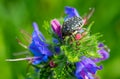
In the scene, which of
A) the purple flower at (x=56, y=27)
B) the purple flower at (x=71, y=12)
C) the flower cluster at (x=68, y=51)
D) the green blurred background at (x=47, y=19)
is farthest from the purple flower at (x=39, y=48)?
the green blurred background at (x=47, y=19)

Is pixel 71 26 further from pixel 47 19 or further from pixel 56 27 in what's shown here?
pixel 47 19

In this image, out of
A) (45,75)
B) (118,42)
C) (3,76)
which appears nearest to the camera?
(45,75)

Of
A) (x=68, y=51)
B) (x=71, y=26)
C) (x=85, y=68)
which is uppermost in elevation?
(x=71, y=26)

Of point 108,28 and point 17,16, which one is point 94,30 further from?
point 17,16

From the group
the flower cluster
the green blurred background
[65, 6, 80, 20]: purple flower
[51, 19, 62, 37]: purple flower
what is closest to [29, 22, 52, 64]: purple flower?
the flower cluster

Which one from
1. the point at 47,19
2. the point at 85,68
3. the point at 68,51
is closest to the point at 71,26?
the point at 68,51

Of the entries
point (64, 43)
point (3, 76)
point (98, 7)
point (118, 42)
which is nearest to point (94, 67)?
point (64, 43)

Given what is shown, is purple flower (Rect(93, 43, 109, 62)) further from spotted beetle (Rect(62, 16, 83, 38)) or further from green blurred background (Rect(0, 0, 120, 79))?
green blurred background (Rect(0, 0, 120, 79))

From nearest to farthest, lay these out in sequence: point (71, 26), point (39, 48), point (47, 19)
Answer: point (71, 26) < point (39, 48) < point (47, 19)
